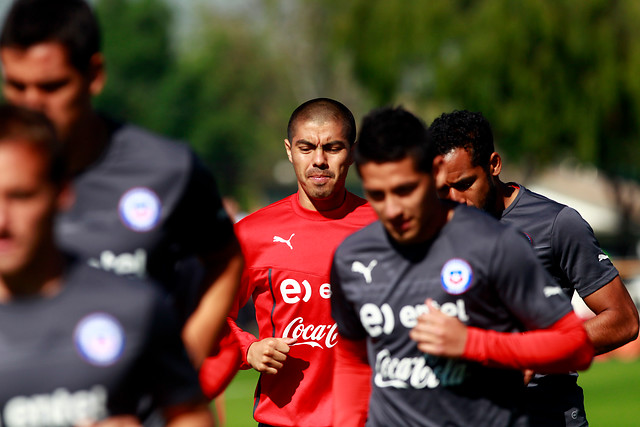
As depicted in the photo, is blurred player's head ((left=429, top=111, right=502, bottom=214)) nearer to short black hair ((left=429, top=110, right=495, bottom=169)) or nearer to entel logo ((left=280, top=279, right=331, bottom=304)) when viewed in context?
short black hair ((left=429, top=110, right=495, bottom=169))

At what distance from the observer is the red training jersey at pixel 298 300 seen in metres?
6.55

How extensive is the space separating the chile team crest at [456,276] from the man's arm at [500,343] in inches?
5.4

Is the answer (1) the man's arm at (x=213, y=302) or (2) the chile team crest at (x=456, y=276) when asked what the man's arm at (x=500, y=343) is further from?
(1) the man's arm at (x=213, y=302)

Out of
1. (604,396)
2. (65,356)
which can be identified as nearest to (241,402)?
(604,396)

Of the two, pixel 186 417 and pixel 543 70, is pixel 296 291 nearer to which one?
pixel 186 417

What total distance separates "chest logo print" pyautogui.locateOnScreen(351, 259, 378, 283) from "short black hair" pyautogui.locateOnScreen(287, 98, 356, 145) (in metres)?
2.13

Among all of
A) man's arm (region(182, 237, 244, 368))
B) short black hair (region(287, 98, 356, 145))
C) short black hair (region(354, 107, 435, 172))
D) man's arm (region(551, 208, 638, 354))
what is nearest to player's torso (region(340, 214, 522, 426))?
short black hair (region(354, 107, 435, 172))

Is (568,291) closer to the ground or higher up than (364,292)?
closer to the ground

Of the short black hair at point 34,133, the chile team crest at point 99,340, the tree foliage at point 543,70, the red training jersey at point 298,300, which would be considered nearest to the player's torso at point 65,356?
the chile team crest at point 99,340

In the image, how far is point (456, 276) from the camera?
4535 millimetres

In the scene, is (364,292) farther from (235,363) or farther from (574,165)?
(574,165)

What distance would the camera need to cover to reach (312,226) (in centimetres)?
687

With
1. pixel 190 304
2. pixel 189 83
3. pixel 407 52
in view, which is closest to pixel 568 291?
pixel 190 304

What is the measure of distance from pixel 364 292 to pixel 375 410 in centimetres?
51
